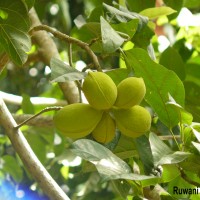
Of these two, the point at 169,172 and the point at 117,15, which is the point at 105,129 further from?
the point at 117,15

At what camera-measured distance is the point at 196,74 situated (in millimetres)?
1560

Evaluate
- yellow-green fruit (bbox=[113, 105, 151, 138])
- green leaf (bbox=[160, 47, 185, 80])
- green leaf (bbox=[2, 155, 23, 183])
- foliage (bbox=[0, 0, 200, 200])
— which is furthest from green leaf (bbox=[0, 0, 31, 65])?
green leaf (bbox=[2, 155, 23, 183])

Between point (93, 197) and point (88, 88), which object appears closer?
point (88, 88)

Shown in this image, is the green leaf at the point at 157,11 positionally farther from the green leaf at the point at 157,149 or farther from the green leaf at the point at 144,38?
the green leaf at the point at 157,149

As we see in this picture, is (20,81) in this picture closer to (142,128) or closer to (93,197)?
(93,197)

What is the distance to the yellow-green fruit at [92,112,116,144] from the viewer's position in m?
0.94

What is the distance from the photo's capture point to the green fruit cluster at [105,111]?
35.4 inches

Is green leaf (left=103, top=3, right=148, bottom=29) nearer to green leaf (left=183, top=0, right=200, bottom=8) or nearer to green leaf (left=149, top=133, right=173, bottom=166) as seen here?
green leaf (left=149, top=133, right=173, bottom=166)

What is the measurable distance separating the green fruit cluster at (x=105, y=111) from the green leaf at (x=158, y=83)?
94 mm

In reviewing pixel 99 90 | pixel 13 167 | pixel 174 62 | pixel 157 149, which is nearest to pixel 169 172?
pixel 157 149

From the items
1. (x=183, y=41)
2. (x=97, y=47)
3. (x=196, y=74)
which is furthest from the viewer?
(x=183, y=41)

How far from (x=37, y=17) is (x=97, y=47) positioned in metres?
0.51

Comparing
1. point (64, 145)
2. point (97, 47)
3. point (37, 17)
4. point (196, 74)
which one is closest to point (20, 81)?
point (64, 145)

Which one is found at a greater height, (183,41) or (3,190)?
(183,41)
